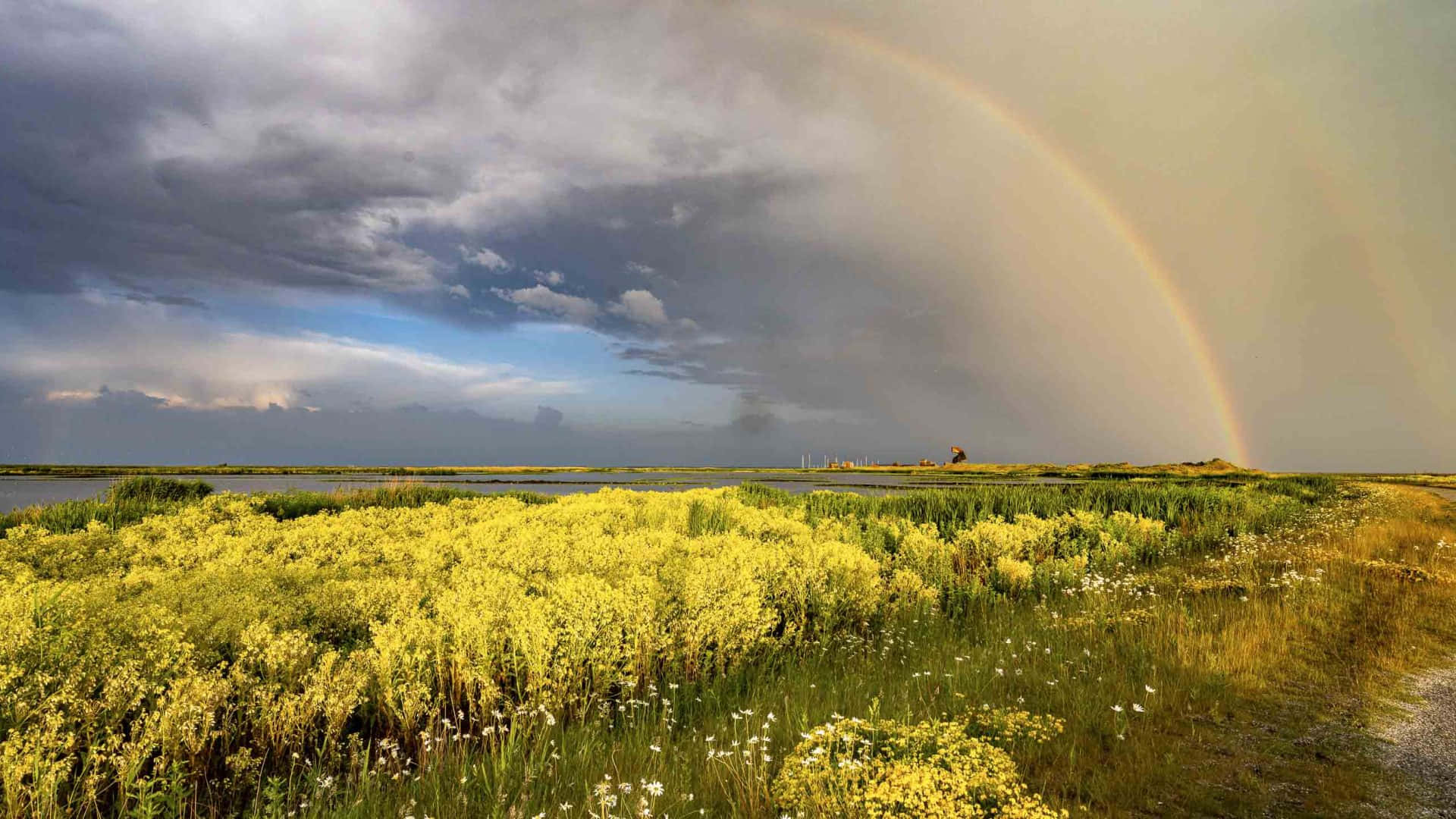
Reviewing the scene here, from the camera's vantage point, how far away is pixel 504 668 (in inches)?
298

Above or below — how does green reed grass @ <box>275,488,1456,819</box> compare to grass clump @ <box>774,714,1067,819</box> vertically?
below

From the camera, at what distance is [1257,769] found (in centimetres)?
546

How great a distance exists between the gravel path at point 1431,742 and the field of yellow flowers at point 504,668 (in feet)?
6.07

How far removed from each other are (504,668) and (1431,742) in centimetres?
898

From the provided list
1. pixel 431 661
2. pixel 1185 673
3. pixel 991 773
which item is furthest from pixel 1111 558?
pixel 431 661

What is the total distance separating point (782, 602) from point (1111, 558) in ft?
36.2

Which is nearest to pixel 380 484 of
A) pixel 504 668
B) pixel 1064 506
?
pixel 504 668

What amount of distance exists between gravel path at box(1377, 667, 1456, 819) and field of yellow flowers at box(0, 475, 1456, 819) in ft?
6.07

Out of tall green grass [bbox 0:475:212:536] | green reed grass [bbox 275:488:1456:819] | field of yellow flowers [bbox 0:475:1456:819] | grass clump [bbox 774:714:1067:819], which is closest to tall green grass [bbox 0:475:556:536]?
tall green grass [bbox 0:475:212:536]

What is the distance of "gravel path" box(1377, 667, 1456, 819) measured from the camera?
16.7ft

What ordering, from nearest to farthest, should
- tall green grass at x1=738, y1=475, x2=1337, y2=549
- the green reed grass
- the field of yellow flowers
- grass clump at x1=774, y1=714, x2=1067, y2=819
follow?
grass clump at x1=774, y1=714, x2=1067, y2=819
the field of yellow flowers
the green reed grass
tall green grass at x1=738, y1=475, x2=1337, y2=549

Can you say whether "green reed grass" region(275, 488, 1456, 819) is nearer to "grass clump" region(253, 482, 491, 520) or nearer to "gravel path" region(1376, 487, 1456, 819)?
"gravel path" region(1376, 487, 1456, 819)

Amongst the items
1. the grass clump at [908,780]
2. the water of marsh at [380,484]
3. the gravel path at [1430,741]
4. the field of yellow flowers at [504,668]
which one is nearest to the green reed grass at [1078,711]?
the field of yellow flowers at [504,668]

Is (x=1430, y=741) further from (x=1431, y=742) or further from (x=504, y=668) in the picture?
(x=504, y=668)
